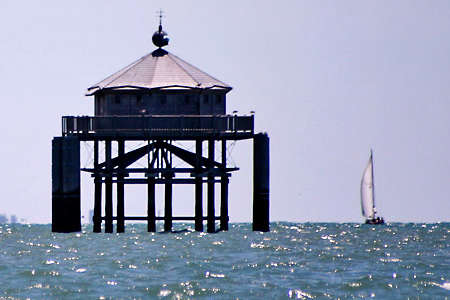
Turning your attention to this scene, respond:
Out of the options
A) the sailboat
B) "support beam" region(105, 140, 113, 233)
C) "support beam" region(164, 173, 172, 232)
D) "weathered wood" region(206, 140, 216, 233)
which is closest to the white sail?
the sailboat

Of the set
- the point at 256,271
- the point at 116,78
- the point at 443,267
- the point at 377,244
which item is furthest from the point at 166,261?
the point at 116,78

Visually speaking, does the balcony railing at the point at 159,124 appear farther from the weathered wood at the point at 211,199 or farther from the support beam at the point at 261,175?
the weathered wood at the point at 211,199

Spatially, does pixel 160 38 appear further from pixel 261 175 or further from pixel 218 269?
pixel 218 269

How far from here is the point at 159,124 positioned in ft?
280

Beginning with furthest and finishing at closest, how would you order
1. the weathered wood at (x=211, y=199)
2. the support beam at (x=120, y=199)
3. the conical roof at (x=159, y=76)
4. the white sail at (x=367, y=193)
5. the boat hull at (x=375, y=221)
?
the white sail at (x=367, y=193) → the boat hull at (x=375, y=221) → the support beam at (x=120, y=199) → the weathered wood at (x=211, y=199) → the conical roof at (x=159, y=76)

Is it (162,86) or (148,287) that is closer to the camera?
(148,287)

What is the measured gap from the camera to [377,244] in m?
81.1

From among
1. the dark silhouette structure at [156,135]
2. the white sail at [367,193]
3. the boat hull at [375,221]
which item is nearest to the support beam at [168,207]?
the dark silhouette structure at [156,135]

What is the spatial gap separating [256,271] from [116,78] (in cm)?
3165

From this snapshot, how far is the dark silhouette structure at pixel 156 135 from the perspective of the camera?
85125mm

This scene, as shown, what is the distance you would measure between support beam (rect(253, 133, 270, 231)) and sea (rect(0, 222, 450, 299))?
5.79 meters

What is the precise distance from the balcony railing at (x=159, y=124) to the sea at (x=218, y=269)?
6.88 m

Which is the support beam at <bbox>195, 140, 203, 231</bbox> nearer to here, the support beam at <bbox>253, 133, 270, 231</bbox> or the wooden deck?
the wooden deck

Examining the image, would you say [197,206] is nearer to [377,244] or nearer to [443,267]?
[377,244]
